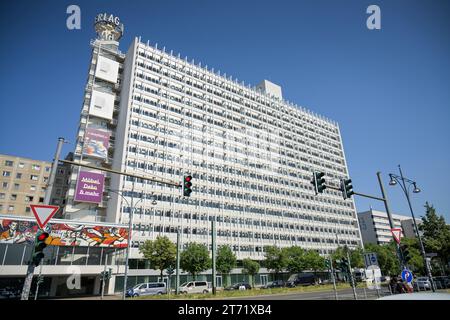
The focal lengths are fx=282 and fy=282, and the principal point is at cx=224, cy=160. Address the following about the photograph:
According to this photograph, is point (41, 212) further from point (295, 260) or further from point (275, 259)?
point (295, 260)

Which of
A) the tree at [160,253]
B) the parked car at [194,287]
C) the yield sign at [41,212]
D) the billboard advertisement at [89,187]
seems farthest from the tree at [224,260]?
the yield sign at [41,212]

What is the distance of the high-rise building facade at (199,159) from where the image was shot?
175ft

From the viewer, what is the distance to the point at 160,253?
4153 cm

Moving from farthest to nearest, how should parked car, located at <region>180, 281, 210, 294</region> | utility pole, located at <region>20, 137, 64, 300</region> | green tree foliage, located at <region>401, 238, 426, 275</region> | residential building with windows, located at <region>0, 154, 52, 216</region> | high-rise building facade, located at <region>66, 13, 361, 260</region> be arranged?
residential building with windows, located at <region>0, 154, 52, 216</region> → green tree foliage, located at <region>401, 238, 426, 275</region> → high-rise building facade, located at <region>66, 13, 361, 260</region> → parked car, located at <region>180, 281, 210, 294</region> → utility pole, located at <region>20, 137, 64, 300</region>

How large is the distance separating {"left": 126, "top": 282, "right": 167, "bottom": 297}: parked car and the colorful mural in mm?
10378

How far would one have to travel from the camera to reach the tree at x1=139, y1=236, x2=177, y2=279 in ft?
135

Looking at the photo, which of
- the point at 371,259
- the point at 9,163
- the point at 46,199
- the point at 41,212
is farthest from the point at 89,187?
the point at 371,259

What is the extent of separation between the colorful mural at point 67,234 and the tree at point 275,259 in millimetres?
29381

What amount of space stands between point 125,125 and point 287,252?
41.9 metres

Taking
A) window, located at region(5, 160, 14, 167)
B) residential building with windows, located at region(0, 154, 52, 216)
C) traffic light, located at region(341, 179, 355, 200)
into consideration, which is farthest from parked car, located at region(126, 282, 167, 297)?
window, located at region(5, 160, 14, 167)

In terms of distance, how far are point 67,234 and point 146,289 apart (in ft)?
48.7

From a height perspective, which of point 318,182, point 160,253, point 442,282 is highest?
point 318,182

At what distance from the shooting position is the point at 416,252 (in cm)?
6725

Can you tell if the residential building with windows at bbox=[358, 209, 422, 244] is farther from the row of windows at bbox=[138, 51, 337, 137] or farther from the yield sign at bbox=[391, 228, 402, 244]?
the yield sign at bbox=[391, 228, 402, 244]
